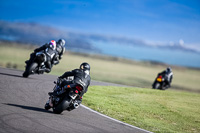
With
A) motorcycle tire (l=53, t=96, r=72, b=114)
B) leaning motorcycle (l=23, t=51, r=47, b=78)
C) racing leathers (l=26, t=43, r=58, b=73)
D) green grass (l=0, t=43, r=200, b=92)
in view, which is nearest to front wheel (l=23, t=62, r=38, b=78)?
leaning motorcycle (l=23, t=51, r=47, b=78)

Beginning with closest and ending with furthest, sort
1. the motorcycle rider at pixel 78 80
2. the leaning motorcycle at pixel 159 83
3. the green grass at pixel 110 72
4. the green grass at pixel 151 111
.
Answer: the motorcycle rider at pixel 78 80
the green grass at pixel 151 111
the leaning motorcycle at pixel 159 83
the green grass at pixel 110 72

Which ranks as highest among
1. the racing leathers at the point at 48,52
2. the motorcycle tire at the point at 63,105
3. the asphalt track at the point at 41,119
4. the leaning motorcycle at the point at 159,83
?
the racing leathers at the point at 48,52

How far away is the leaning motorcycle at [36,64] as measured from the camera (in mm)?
16594

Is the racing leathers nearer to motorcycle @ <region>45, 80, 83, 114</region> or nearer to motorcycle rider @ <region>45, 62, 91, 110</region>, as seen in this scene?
motorcycle rider @ <region>45, 62, 91, 110</region>

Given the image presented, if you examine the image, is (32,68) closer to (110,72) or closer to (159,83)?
(159,83)

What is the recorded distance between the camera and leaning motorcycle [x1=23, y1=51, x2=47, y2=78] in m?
16.6

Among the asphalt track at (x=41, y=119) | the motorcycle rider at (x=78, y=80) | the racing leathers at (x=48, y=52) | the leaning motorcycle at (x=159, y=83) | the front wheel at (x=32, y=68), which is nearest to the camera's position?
the asphalt track at (x=41, y=119)

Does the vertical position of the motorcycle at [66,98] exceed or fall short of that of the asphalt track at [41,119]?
it exceeds it

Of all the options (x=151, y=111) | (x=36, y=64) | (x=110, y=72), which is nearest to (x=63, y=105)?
(x=151, y=111)

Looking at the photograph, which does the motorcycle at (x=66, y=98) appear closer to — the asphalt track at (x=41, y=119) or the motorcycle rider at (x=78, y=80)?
the motorcycle rider at (x=78, y=80)

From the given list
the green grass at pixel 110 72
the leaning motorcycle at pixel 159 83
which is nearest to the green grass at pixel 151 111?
the leaning motorcycle at pixel 159 83

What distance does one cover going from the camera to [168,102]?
15.6 metres

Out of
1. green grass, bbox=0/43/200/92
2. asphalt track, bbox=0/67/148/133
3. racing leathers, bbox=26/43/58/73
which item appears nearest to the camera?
asphalt track, bbox=0/67/148/133

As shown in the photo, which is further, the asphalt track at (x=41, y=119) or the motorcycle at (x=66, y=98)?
the motorcycle at (x=66, y=98)
